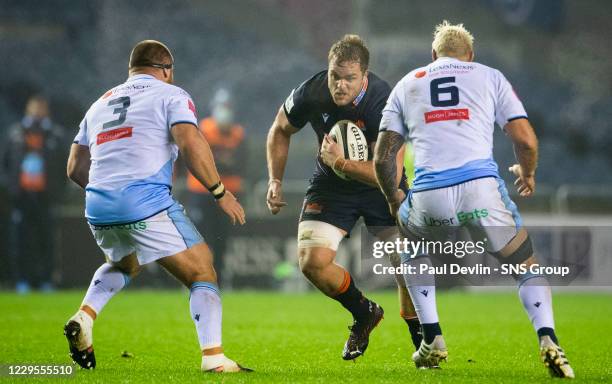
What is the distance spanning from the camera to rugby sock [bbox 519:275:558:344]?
5.84m

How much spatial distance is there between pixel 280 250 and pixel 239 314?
156 inches

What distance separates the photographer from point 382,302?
13281mm

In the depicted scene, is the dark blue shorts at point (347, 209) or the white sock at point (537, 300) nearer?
the white sock at point (537, 300)

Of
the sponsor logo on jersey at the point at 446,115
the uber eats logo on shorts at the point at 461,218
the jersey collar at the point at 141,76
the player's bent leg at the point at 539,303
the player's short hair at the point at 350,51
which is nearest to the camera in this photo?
the player's bent leg at the point at 539,303

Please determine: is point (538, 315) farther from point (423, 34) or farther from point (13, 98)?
point (423, 34)

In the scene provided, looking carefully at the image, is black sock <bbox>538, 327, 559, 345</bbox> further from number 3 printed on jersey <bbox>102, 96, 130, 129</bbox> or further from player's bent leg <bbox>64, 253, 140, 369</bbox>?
number 3 printed on jersey <bbox>102, 96, 130, 129</bbox>

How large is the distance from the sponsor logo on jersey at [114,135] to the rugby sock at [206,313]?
0.95 metres

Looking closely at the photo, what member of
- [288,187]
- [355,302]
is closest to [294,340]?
[355,302]

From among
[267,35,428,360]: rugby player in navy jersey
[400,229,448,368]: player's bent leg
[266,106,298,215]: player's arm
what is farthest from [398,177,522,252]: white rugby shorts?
[266,106,298,215]: player's arm

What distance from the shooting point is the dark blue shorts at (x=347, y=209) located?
23.9 ft

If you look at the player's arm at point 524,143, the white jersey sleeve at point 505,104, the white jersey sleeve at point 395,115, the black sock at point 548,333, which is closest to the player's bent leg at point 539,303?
the black sock at point 548,333

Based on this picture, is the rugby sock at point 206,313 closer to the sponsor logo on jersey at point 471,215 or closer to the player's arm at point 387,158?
the player's arm at point 387,158

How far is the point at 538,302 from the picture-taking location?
5.91 metres

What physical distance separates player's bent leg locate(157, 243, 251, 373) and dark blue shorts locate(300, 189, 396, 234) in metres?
1.25
